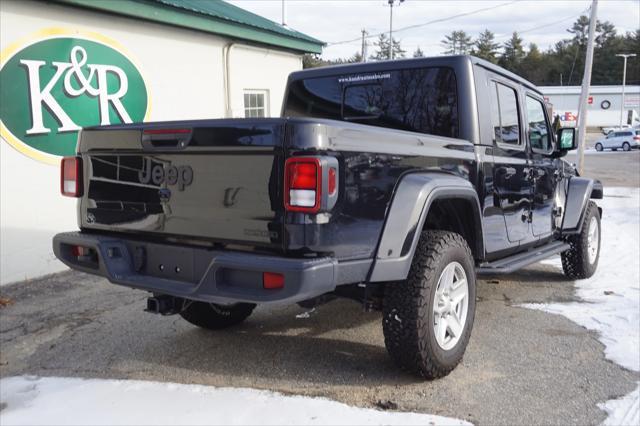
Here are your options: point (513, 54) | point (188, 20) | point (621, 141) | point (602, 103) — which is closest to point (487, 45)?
point (513, 54)

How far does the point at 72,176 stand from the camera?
12.5 feet

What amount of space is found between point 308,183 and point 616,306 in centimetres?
381

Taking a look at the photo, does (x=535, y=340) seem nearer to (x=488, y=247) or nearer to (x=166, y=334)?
(x=488, y=247)

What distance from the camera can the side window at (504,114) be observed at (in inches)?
180

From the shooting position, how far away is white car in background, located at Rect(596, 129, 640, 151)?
133 feet

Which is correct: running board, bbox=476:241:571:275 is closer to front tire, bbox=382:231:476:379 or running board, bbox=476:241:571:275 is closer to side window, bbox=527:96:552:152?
front tire, bbox=382:231:476:379

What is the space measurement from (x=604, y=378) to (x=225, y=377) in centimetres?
246

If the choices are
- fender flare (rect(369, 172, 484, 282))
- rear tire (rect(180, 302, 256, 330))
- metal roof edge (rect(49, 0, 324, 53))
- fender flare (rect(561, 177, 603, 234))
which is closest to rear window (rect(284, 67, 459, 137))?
fender flare (rect(369, 172, 484, 282))

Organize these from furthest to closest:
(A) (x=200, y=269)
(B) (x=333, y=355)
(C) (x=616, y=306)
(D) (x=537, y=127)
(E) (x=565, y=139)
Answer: (E) (x=565, y=139), (D) (x=537, y=127), (C) (x=616, y=306), (B) (x=333, y=355), (A) (x=200, y=269)

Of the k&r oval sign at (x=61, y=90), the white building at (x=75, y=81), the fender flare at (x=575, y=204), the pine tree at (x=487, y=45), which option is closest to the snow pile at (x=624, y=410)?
the fender flare at (x=575, y=204)

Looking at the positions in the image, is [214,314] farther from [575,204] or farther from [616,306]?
[575,204]

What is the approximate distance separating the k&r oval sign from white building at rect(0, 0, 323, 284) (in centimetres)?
1

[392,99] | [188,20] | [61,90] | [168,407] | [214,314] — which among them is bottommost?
[168,407]

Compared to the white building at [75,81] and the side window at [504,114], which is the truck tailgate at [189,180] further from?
the white building at [75,81]
